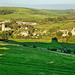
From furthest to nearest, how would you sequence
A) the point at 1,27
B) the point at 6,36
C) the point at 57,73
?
the point at 1,27 < the point at 6,36 < the point at 57,73

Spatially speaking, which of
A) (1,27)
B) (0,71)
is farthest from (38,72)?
(1,27)

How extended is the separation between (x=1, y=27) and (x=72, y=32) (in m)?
91.8

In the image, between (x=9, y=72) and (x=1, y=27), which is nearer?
(x=9, y=72)

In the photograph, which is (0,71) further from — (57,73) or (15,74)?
(57,73)

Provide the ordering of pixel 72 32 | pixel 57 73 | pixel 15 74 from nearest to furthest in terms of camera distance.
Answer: pixel 15 74 < pixel 57 73 < pixel 72 32

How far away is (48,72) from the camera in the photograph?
11.0 m

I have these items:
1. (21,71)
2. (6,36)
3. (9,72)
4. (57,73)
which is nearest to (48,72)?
(57,73)

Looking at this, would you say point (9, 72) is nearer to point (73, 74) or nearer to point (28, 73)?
point (28, 73)

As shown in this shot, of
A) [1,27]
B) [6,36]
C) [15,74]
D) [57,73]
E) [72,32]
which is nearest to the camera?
[15,74]

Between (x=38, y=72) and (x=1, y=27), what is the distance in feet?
587

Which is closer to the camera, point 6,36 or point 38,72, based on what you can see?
point 38,72

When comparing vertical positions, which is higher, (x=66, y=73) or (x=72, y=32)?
(x=66, y=73)

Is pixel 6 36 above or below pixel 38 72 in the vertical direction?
below

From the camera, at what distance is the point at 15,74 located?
10.1 metres
